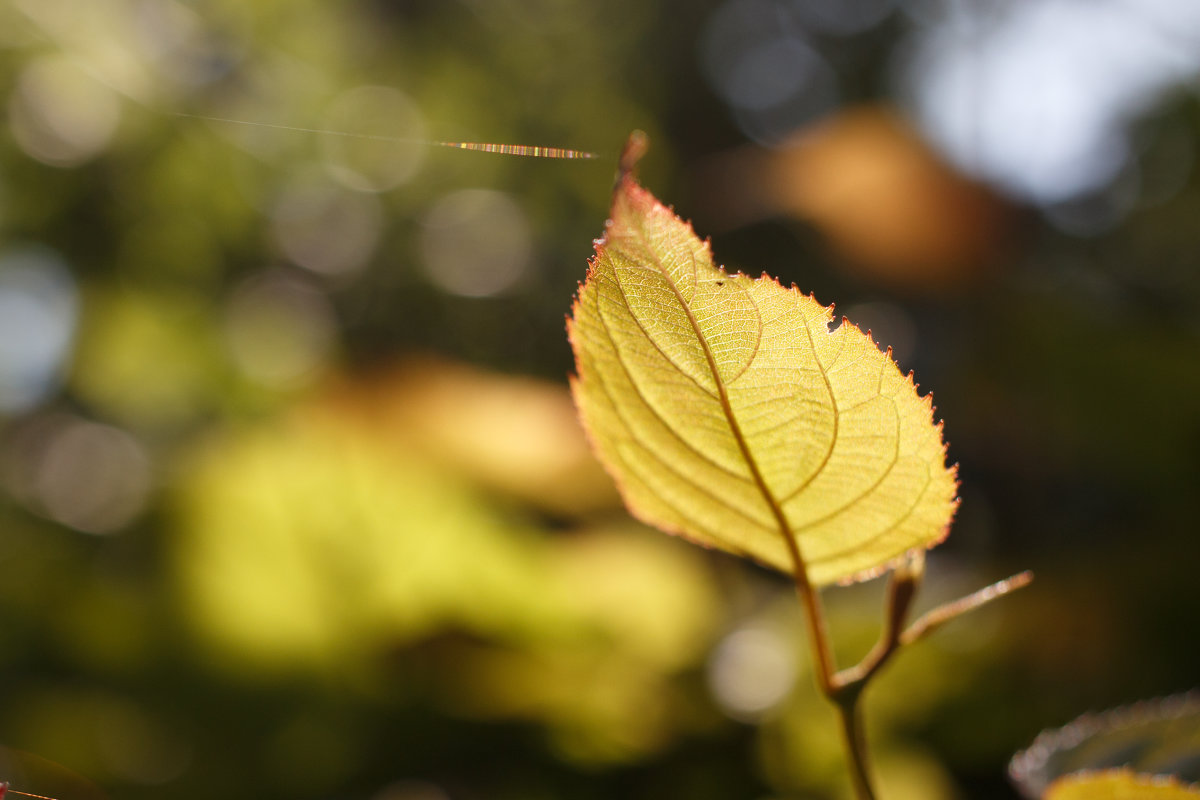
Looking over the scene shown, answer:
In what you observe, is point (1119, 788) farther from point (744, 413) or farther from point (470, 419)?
point (470, 419)

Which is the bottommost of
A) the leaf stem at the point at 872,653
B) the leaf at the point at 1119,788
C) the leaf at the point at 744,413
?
the leaf at the point at 1119,788

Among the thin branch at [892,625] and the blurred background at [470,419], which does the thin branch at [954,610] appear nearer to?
the thin branch at [892,625]

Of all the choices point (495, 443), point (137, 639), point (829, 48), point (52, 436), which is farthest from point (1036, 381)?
point (829, 48)

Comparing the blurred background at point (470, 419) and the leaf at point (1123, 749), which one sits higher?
the blurred background at point (470, 419)

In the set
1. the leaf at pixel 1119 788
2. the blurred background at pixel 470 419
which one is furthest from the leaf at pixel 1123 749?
the blurred background at pixel 470 419

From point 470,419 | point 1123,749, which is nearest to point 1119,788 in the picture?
point 1123,749

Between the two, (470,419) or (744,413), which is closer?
(744,413)

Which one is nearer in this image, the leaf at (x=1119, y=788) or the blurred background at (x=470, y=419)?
the leaf at (x=1119, y=788)
